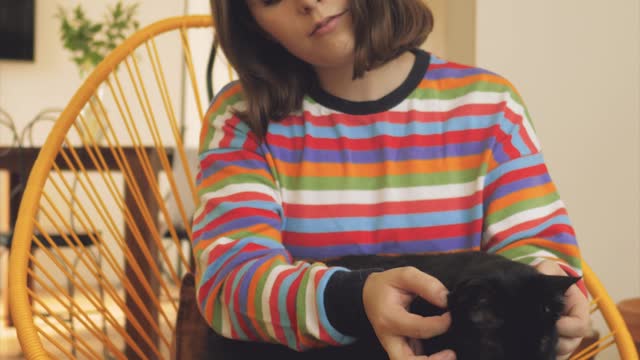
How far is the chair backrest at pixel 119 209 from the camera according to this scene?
3.04 feet

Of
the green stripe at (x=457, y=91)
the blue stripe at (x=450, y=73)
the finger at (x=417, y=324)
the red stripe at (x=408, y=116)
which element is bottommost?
the finger at (x=417, y=324)

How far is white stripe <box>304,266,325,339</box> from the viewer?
24.5 inches

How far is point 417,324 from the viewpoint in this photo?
0.53m

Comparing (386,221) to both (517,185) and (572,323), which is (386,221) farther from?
(572,323)

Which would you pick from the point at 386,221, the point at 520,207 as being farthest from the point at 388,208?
the point at 520,207

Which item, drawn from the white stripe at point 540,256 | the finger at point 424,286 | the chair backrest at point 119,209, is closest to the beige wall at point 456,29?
the chair backrest at point 119,209

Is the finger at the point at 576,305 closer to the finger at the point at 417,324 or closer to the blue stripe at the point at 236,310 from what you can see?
the finger at the point at 417,324

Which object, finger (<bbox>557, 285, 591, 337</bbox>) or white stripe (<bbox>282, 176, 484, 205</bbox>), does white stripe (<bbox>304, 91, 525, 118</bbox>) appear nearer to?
white stripe (<bbox>282, 176, 484, 205</bbox>)

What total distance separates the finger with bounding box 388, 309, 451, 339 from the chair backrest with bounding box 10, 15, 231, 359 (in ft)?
1.38

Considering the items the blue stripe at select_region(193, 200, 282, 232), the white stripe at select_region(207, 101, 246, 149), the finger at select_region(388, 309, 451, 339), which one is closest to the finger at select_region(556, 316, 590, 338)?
the finger at select_region(388, 309, 451, 339)

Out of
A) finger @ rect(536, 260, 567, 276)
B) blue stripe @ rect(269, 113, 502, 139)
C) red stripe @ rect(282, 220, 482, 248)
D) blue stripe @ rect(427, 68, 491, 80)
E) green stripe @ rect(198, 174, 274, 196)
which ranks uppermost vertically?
blue stripe @ rect(427, 68, 491, 80)

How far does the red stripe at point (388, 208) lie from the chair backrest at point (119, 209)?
0.29 m

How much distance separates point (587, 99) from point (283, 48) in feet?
2.34

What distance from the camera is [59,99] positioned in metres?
4.32
